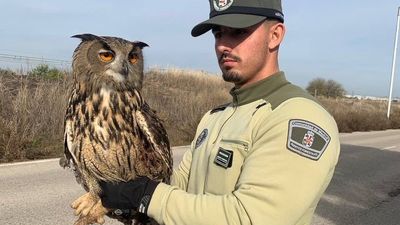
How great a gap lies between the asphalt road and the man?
421cm

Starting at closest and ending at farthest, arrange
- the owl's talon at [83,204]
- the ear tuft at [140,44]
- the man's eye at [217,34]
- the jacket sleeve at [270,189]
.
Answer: the jacket sleeve at [270,189] < the man's eye at [217,34] < the owl's talon at [83,204] < the ear tuft at [140,44]

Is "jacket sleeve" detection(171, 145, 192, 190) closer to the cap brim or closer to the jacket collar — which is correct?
the jacket collar

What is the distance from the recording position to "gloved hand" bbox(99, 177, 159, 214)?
205 centimetres

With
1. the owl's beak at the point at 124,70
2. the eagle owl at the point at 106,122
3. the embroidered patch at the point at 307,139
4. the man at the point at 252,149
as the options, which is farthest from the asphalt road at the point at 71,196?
the embroidered patch at the point at 307,139

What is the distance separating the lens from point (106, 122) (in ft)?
8.73

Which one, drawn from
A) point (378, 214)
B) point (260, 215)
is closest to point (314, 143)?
point (260, 215)

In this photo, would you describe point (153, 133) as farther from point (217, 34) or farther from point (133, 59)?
point (217, 34)

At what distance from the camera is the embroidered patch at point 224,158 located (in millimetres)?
2074

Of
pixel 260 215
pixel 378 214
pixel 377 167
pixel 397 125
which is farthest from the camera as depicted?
pixel 397 125

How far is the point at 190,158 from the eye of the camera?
105 inches

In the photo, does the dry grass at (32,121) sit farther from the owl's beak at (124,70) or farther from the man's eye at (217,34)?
the man's eye at (217,34)

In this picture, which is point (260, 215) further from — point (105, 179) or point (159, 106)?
point (159, 106)

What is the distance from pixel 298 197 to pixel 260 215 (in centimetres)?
16

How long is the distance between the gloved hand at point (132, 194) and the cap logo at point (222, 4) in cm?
84
